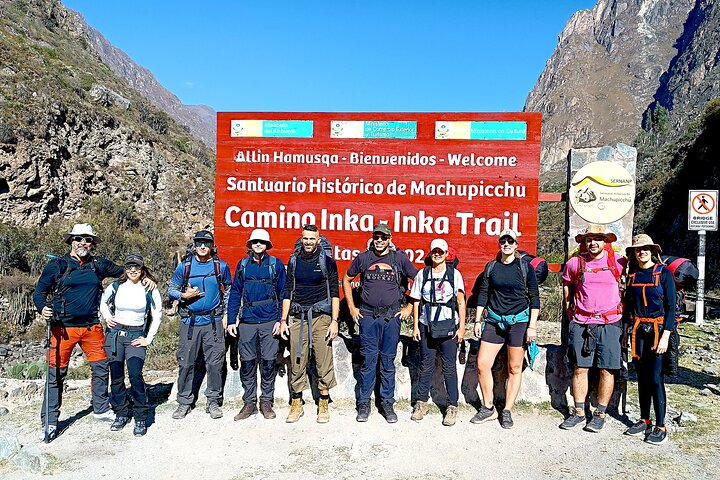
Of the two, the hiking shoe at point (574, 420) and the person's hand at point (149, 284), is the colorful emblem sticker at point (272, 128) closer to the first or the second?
the person's hand at point (149, 284)

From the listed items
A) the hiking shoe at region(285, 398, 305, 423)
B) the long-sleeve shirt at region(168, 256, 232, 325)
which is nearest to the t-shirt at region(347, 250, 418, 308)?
the hiking shoe at region(285, 398, 305, 423)

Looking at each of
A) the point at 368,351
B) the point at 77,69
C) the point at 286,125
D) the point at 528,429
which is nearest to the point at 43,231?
the point at 77,69

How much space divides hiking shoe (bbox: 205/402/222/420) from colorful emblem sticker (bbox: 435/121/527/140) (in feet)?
13.1

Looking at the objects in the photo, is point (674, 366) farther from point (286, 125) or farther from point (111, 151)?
point (111, 151)

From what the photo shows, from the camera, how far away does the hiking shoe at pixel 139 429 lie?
505 centimetres

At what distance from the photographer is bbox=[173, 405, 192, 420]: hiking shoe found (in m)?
5.50

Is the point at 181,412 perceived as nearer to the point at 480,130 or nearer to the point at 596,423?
the point at 596,423

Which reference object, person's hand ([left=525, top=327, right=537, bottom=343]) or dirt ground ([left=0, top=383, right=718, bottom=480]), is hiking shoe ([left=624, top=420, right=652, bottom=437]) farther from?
person's hand ([left=525, top=327, right=537, bottom=343])

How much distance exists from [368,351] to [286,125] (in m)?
3.10

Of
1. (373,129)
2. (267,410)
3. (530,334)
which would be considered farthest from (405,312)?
(373,129)

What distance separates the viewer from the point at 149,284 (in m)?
5.13

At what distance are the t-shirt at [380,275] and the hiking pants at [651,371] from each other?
2.23 metres

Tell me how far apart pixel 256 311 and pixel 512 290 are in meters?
2.58

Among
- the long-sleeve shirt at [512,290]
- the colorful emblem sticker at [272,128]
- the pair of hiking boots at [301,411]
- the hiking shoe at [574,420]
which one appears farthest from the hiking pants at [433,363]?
the colorful emblem sticker at [272,128]
